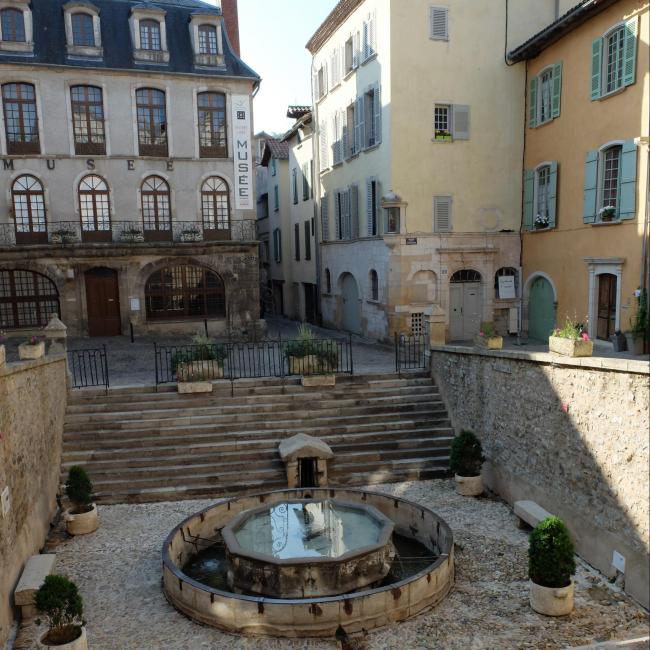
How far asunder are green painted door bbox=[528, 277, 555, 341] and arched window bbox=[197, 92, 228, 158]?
13237 millimetres

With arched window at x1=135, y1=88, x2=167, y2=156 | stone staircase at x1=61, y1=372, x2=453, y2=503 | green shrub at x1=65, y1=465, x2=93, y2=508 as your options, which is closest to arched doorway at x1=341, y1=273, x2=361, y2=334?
arched window at x1=135, y1=88, x2=167, y2=156

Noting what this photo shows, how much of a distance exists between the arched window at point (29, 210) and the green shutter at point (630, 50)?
2010cm

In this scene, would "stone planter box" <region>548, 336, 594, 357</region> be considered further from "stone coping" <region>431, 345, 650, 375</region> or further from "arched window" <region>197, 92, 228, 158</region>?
"arched window" <region>197, 92, 228, 158</region>

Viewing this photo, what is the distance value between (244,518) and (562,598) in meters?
4.92

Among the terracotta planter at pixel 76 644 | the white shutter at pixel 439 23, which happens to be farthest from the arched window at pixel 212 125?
the terracotta planter at pixel 76 644

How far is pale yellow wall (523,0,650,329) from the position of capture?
15711mm

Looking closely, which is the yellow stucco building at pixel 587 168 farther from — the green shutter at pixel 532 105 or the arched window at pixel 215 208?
the arched window at pixel 215 208

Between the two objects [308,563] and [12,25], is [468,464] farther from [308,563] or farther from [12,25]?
[12,25]

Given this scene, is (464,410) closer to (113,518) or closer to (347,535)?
(347,535)

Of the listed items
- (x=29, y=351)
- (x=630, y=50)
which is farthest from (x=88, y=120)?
(x=630, y=50)

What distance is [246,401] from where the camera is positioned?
47.2 feet

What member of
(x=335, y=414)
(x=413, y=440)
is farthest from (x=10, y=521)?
(x=413, y=440)

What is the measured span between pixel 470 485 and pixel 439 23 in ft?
52.4

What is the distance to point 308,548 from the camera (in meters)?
8.91
